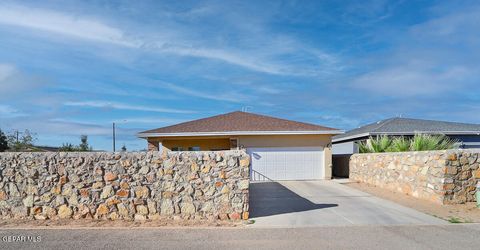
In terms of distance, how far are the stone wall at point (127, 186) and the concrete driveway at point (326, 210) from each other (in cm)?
126

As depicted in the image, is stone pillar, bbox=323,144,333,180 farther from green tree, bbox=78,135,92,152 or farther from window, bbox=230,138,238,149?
green tree, bbox=78,135,92,152

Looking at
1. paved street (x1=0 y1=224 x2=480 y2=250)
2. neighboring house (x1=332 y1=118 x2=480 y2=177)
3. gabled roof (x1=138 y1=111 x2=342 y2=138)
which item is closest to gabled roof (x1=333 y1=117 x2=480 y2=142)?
neighboring house (x1=332 y1=118 x2=480 y2=177)

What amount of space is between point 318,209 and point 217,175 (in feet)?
11.4

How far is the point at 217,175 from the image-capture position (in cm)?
944

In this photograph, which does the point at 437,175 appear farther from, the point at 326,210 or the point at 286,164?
the point at 286,164

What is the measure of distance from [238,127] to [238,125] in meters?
0.51

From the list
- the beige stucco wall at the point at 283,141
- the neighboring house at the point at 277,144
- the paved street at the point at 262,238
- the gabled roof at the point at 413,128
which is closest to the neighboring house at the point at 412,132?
the gabled roof at the point at 413,128

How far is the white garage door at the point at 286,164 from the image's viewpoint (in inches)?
800

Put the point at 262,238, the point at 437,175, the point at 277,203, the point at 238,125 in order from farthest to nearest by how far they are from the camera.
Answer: the point at 238,125 → the point at 277,203 → the point at 437,175 → the point at 262,238

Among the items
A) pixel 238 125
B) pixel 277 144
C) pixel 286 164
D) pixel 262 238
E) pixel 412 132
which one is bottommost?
pixel 262 238

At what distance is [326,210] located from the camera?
10.6 metres

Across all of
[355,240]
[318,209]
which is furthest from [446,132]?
[355,240]

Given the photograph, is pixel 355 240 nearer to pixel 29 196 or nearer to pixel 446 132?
pixel 29 196

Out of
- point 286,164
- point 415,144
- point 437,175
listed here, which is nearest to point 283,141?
point 286,164
